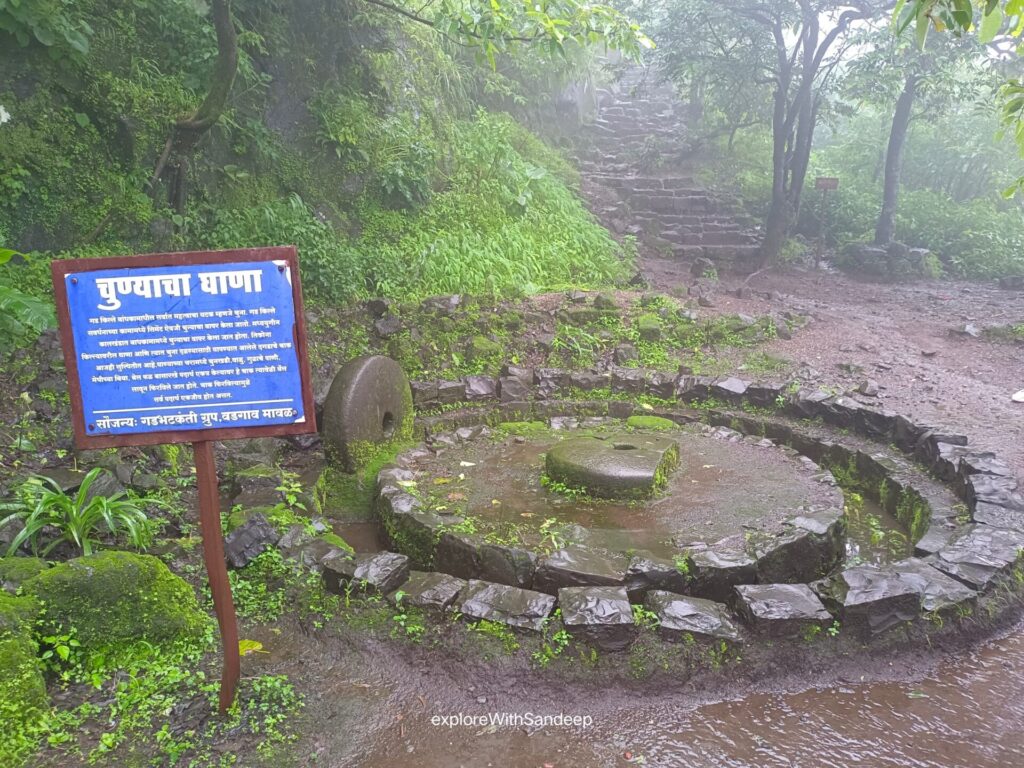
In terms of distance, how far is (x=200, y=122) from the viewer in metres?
7.46

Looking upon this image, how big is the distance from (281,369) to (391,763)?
1.82m

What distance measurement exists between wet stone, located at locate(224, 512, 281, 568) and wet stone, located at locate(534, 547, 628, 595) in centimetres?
178

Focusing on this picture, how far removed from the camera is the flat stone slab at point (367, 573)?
13.3ft

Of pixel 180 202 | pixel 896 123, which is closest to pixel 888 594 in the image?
pixel 180 202

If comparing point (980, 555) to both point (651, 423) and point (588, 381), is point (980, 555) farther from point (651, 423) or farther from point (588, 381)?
point (588, 381)

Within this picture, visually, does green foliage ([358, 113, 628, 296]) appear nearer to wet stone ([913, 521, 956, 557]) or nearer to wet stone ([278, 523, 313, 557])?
wet stone ([278, 523, 313, 557])

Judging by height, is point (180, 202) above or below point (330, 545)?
above

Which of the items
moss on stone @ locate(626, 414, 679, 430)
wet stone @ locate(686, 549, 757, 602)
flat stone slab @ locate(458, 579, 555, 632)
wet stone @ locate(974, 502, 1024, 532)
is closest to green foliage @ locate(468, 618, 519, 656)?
flat stone slab @ locate(458, 579, 555, 632)

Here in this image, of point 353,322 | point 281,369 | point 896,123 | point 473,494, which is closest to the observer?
point 281,369

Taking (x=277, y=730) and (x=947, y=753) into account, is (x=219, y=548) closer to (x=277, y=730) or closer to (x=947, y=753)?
(x=277, y=730)

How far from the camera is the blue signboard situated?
2568 millimetres

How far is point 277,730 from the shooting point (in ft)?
10.0

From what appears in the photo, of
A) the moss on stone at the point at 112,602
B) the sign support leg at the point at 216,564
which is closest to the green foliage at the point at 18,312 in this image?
the moss on stone at the point at 112,602

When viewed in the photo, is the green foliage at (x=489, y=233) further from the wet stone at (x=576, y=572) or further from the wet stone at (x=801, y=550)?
the wet stone at (x=801, y=550)
